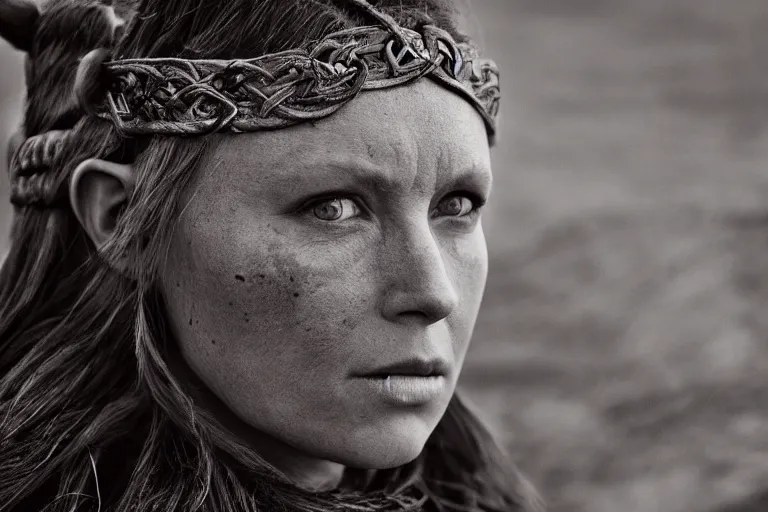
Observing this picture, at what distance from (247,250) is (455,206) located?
1.37ft

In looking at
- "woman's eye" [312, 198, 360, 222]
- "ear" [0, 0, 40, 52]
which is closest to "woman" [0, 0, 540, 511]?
"woman's eye" [312, 198, 360, 222]

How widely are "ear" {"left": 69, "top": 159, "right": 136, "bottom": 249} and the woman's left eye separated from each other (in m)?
0.56

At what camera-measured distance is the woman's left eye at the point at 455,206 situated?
1.89 m

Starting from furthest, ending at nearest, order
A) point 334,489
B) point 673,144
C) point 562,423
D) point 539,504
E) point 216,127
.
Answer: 1. point 673,144
2. point 562,423
3. point 539,504
4. point 334,489
5. point 216,127

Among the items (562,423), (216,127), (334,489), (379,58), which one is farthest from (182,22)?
(562,423)

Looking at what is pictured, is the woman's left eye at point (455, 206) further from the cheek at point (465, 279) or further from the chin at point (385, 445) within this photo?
the chin at point (385, 445)

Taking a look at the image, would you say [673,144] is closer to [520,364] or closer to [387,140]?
[520,364]

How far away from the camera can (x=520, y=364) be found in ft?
14.9

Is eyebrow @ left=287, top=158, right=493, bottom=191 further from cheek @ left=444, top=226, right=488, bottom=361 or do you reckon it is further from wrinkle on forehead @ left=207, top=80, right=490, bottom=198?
cheek @ left=444, top=226, right=488, bottom=361

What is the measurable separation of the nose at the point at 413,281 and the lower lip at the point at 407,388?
0.34 ft

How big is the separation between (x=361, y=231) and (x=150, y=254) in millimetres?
376

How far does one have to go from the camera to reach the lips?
176 cm

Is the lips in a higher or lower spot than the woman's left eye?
lower

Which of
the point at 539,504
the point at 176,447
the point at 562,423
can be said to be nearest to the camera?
the point at 176,447
